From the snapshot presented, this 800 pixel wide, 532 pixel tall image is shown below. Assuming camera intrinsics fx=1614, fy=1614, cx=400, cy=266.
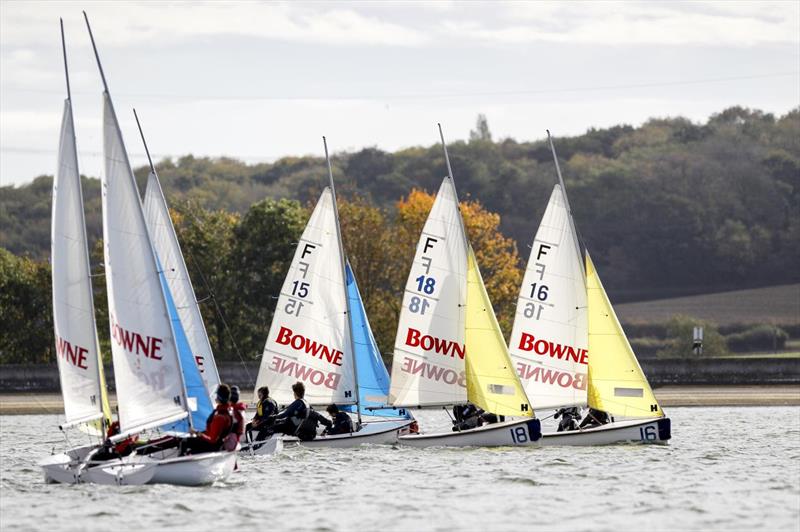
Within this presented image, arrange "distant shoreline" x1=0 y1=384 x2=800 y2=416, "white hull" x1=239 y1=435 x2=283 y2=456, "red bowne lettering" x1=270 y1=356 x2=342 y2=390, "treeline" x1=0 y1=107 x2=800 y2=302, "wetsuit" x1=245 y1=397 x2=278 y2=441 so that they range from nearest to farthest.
A: "white hull" x1=239 y1=435 x2=283 y2=456
"wetsuit" x1=245 y1=397 x2=278 y2=441
"red bowne lettering" x1=270 y1=356 x2=342 y2=390
"distant shoreline" x1=0 y1=384 x2=800 y2=416
"treeline" x1=0 y1=107 x2=800 y2=302

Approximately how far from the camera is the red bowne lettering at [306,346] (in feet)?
123

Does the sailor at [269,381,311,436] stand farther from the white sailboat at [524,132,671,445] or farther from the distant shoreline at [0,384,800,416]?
the distant shoreline at [0,384,800,416]

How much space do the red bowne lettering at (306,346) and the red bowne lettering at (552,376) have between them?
4362 mm

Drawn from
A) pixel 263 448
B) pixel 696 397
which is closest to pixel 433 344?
pixel 263 448

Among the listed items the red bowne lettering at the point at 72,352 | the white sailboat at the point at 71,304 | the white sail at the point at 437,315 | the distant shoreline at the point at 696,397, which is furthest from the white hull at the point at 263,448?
the distant shoreline at the point at 696,397

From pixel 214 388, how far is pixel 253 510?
10.0m

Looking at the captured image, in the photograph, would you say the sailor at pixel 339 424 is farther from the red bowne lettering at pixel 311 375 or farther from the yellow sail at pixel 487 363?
the yellow sail at pixel 487 363

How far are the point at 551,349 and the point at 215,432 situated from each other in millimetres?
11613

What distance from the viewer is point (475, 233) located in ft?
246

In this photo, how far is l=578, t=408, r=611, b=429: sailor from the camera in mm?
35781

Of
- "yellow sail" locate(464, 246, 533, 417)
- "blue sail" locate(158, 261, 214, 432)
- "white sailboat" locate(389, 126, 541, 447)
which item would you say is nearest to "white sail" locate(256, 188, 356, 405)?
"white sailboat" locate(389, 126, 541, 447)

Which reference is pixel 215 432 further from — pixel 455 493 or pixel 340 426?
pixel 340 426

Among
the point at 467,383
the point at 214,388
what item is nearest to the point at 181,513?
the point at 214,388

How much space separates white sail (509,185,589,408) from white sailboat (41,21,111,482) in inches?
475
